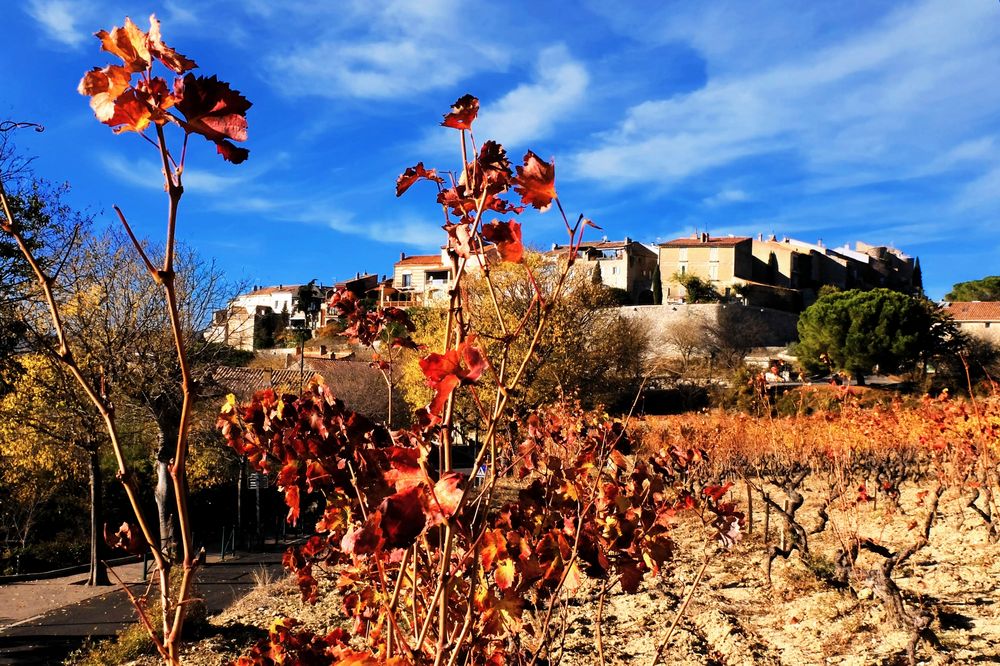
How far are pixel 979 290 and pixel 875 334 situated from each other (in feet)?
114

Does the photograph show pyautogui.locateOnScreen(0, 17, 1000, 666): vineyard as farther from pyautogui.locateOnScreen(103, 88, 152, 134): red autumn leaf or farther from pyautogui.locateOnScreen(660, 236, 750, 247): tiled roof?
pyautogui.locateOnScreen(660, 236, 750, 247): tiled roof

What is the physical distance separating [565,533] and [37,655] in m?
9.50

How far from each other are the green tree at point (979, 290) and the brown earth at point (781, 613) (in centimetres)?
6186

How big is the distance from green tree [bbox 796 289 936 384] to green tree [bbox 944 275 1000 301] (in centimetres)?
2981

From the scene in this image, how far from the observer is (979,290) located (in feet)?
206

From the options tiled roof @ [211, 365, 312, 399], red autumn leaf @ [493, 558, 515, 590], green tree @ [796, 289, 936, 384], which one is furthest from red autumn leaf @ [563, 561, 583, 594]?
green tree @ [796, 289, 936, 384]

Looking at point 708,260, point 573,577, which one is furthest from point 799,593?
point 708,260

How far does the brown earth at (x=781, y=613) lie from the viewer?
556 cm

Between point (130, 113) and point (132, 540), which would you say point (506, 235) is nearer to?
point (130, 113)

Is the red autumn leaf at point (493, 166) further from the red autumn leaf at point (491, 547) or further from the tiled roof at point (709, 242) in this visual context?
the tiled roof at point (709, 242)

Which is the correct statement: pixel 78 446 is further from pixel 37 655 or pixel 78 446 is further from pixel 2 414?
pixel 37 655

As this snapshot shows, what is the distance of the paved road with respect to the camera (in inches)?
368

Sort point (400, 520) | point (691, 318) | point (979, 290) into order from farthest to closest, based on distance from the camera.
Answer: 1. point (979, 290)
2. point (691, 318)
3. point (400, 520)

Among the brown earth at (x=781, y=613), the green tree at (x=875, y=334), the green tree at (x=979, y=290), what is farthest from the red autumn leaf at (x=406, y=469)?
the green tree at (x=979, y=290)
